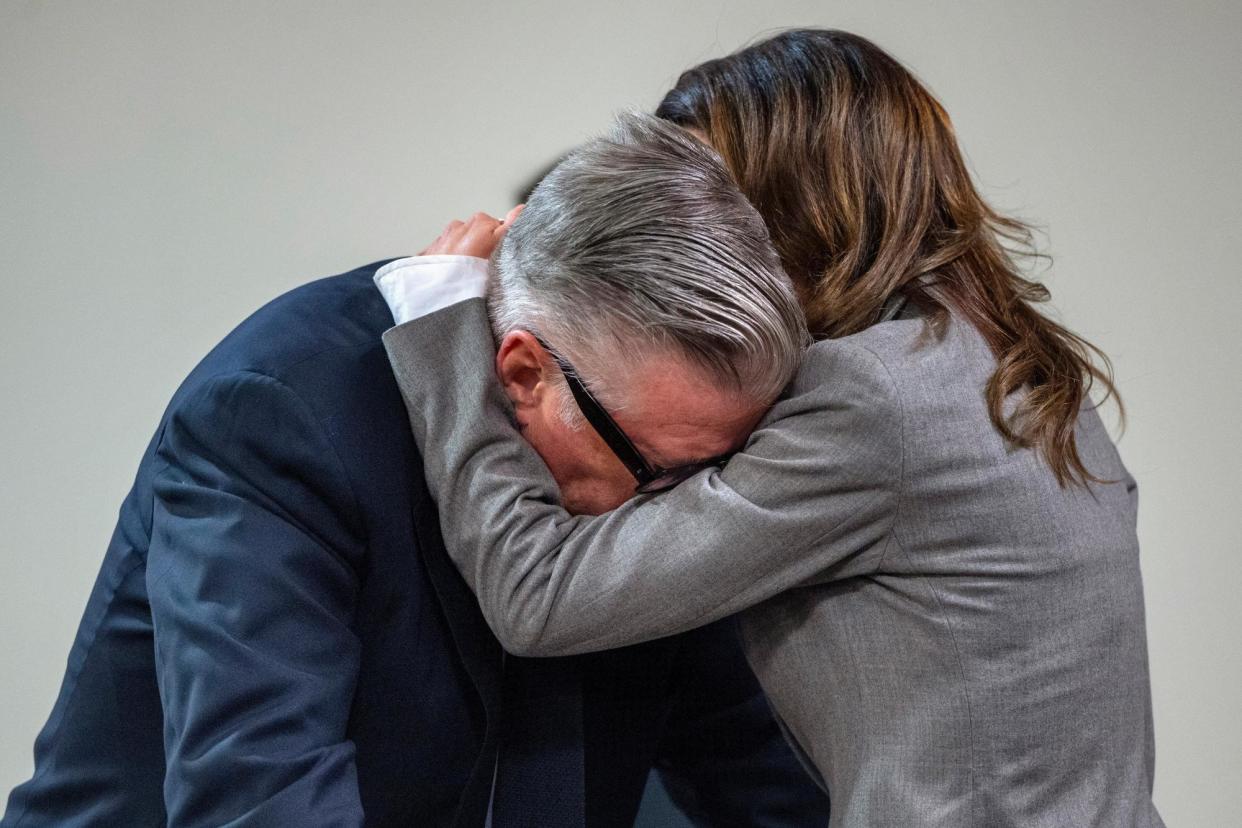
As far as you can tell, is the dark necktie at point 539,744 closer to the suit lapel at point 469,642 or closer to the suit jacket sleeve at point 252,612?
the suit lapel at point 469,642

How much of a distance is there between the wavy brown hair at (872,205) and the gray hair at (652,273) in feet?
0.32

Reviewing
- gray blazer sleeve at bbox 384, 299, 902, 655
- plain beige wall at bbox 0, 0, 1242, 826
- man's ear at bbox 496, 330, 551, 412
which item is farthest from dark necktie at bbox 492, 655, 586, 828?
plain beige wall at bbox 0, 0, 1242, 826

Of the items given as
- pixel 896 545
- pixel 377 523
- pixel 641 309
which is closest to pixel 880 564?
pixel 896 545

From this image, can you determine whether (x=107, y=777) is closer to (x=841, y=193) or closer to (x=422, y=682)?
(x=422, y=682)

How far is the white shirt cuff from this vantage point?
3.61 ft

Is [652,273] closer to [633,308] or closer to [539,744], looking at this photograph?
[633,308]

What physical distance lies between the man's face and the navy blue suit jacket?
119 millimetres

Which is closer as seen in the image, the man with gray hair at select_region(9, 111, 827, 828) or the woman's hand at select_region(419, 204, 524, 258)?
the man with gray hair at select_region(9, 111, 827, 828)

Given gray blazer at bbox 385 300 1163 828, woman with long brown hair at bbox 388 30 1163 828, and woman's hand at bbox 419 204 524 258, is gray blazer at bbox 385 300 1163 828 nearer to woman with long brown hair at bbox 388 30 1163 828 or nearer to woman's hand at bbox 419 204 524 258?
woman with long brown hair at bbox 388 30 1163 828

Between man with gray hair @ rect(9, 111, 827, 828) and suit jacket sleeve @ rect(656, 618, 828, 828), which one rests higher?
man with gray hair @ rect(9, 111, 827, 828)

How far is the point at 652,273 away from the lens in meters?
1.01

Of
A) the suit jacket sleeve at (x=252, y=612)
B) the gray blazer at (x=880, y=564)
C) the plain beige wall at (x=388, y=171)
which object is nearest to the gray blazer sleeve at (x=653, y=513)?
the gray blazer at (x=880, y=564)

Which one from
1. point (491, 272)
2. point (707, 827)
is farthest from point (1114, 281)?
point (491, 272)

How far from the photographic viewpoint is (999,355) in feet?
3.53
